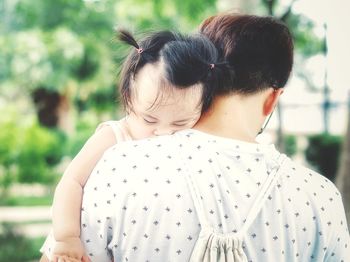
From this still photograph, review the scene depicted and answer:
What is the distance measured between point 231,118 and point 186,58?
0.21m

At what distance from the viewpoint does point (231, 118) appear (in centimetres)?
171

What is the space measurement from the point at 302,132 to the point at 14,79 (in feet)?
21.9

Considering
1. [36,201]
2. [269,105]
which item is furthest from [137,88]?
[36,201]

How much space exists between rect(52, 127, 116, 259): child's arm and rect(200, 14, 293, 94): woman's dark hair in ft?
1.44

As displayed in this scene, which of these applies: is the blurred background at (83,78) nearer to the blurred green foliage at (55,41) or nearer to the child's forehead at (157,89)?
the blurred green foliage at (55,41)

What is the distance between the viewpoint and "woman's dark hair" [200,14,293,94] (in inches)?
67.7

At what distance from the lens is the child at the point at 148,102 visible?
1759mm

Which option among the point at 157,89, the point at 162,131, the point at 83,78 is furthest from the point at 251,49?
the point at 83,78

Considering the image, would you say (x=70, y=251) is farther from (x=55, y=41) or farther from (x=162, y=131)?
(x=55, y=41)

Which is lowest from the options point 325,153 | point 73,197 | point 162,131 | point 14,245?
point 325,153

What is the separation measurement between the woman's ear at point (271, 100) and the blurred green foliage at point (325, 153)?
10397 mm

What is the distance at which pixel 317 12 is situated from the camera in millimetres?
6227

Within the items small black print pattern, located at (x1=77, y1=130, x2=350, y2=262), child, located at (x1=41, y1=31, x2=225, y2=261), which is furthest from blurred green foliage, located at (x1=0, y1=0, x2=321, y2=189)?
small black print pattern, located at (x1=77, y1=130, x2=350, y2=262)

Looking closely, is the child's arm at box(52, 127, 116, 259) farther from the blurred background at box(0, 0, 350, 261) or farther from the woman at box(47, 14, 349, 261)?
the blurred background at box(0, 0, 350, 261)
